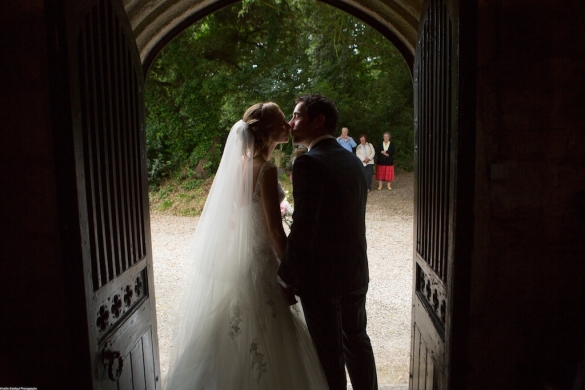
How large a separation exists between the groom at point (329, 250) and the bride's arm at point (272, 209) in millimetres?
246

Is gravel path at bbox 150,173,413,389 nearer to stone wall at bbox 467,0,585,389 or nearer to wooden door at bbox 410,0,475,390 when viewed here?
wooden door at bbox 410,0,475,390

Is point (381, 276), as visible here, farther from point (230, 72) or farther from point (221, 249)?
point (230, 72)

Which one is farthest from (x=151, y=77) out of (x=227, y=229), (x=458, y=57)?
(x=458, y=57)

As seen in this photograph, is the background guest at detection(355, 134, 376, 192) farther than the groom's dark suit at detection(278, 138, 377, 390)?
Yes

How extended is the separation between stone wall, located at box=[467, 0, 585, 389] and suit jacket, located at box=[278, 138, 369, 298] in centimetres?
76

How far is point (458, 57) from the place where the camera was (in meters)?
1.81

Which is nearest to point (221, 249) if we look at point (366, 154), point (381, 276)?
point (381, 276)

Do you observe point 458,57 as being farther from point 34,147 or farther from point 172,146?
point 172,146

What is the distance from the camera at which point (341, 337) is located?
2.55 metres

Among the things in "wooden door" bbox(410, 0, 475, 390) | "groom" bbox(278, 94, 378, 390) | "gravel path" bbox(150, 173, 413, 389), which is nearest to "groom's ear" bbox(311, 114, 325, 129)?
"groom" bbox(278, 94, 378, 390)

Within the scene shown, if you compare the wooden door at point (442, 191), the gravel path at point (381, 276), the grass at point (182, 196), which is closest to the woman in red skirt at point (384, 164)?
the gravel path at point (381, 276)

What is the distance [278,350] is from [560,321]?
147 centimetres

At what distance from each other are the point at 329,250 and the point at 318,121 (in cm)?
79

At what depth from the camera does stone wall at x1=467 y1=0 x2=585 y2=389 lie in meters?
1.83
